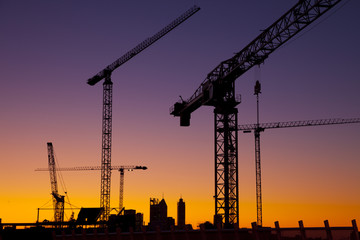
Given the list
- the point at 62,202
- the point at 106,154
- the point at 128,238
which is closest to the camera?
the point at 128,238

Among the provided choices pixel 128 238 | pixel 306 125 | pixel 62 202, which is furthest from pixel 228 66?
pixel 62 202

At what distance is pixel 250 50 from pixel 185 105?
2040 cm

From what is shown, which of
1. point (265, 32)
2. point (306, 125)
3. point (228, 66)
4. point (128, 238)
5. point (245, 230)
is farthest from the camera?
point (306, 125)

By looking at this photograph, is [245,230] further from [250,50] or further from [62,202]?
[62,202]

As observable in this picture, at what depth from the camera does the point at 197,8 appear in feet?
420

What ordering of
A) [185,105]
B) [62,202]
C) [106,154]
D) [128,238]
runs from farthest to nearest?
1. [62,202]
2. [106,154]
3. [185,105]
4. [128,238]

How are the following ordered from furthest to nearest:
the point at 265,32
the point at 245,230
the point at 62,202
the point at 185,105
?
the point at 62,202 < the point at 185,105 < the point at 265,32 < the point at 245,230

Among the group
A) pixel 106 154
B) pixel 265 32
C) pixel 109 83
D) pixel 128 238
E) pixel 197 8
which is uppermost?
pixel 197 8

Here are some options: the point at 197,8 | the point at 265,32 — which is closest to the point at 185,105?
the point at 265,32

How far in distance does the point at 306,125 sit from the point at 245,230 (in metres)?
141

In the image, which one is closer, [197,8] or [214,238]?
[214,238]

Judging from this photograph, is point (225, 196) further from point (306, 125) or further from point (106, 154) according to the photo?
point (306, 125)

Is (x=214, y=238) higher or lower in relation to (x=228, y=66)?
lower

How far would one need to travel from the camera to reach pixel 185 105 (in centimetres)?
9044
